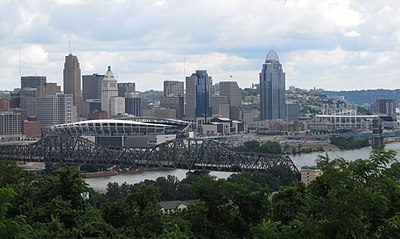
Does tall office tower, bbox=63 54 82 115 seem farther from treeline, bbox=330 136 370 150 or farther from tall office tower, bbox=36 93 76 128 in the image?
treeline, bbox=330 136 370 150

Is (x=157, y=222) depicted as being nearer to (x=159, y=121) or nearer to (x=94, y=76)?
(x=159, y=121)

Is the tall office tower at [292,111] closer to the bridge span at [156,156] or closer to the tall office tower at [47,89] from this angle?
the tall office tower at [47,89]

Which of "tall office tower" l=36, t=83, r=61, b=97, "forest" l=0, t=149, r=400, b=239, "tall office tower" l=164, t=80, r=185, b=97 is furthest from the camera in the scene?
"tall office tower" l=164, t=80, r=185, b=97

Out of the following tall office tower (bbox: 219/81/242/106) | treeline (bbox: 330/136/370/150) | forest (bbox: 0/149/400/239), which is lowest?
treeline (bbox: 330/136/370/150)

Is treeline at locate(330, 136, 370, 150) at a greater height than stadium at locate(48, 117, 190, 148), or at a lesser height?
lesser

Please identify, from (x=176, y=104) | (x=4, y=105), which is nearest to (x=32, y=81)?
(x=4, y=105)

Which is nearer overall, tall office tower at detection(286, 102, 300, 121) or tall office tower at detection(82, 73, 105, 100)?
tall office tower at detection(286, 102, 300, 121)

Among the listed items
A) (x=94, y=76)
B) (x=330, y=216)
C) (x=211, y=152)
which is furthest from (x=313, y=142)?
(x=330, y=216)

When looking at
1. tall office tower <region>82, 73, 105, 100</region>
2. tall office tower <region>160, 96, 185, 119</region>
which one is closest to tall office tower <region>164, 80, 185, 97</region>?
tall office tower <region>82, 73, 105, 100</region>
